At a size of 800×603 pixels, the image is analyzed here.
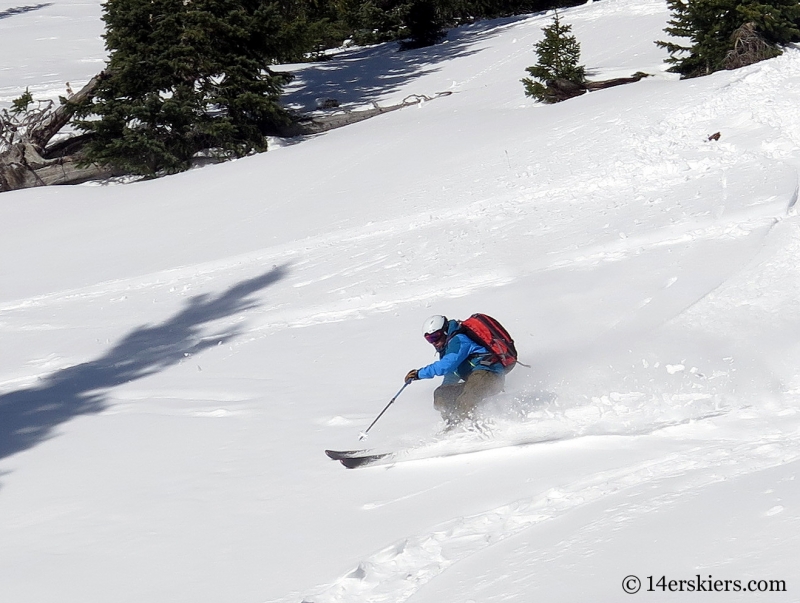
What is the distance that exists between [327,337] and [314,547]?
5.29 metres

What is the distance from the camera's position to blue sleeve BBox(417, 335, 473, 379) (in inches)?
314

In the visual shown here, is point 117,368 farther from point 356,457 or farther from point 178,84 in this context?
point 178,84

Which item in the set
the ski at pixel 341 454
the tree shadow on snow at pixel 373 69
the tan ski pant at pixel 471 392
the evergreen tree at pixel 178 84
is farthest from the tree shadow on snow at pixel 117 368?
the tree shadow on snow at pixel 373 69

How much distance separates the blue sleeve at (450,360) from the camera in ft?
26.2

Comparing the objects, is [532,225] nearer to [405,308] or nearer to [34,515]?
[405,308]

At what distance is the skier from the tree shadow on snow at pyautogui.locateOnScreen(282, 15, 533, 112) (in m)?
17.6

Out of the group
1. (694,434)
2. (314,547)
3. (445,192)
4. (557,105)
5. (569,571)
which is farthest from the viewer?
(557,105)

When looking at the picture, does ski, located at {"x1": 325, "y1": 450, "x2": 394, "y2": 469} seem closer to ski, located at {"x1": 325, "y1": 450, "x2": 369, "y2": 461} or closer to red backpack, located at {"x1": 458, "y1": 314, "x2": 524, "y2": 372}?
ski, located at {"x1": 325, "y1": 450, "x2": 369, "y2": 461}

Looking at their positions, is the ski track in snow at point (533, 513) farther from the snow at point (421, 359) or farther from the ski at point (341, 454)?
the ski at point (341, 454)

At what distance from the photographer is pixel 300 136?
2341cm

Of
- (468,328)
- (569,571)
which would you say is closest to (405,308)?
(468,328)

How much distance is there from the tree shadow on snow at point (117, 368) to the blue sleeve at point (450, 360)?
4.13 metres

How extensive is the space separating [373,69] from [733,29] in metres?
13.6

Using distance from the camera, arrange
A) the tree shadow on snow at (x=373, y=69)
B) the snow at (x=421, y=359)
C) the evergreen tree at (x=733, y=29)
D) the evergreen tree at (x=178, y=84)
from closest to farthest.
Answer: the snow at (x=421, y=359), the evergreen tree at (x=733, y=29), the evergreen tree at (x=178, y=84), the tree shadow on snow at (x=373, y=69)
